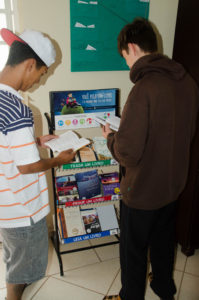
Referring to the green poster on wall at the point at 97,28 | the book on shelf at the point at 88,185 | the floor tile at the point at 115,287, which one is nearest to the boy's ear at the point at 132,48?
the green poster on wall at the point at 97,28

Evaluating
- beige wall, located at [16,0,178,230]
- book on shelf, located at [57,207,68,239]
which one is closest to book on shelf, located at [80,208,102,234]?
book on shelf, located at [57,207,68,239]

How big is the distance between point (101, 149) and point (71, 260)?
1000mm

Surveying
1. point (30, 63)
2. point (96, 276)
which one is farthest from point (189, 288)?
point (30, 63)

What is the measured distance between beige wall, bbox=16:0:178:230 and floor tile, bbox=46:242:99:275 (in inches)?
13.3

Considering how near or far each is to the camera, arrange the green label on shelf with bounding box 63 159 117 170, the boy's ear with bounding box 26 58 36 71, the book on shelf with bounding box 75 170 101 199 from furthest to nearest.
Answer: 1. the book on shelf with bounding box 75 170 101 199
2. the green label on shelf with bounding box 63 159 117 170
3. the boy's ear with bounding box 26 58 36 71

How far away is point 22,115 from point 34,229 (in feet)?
2.13

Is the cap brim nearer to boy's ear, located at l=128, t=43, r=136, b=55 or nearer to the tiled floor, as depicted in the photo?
boy's ear, located at l=128, t=43, r=136, b=55

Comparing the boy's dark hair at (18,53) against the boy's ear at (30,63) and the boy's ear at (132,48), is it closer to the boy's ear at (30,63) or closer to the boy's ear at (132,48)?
the boy's ear at (30,63)

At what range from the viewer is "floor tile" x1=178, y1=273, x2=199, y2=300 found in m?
1.91

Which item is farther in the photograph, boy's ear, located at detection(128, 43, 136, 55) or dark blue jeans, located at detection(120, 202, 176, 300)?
dark blue jeans, located at detection(120, 202, 176, 300)

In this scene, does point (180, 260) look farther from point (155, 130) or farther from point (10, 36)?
point (10, 36)

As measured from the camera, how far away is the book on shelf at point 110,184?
2182 millimetres

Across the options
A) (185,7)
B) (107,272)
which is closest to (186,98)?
(185,7)

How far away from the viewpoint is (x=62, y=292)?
194 centimetres
